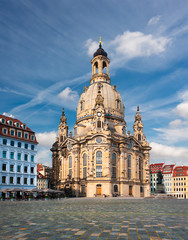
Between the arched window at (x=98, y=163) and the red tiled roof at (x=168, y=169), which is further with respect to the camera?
the red tiled roof at (x=168, y=169)

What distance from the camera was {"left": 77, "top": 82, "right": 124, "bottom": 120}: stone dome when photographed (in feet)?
339

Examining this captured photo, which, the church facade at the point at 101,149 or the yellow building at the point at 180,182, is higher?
the church facade at the point at 101,149

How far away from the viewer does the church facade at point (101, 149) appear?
85125 millimetres

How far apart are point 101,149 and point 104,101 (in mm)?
24744

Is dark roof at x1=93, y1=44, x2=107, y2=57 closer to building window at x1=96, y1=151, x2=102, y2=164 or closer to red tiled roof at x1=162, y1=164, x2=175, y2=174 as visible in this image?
building window at x1=96, y1=151, x2=102, y2=164

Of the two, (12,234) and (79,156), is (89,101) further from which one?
(12,234)

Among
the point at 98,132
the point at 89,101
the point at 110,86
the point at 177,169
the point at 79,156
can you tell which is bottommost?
the point at 177,169

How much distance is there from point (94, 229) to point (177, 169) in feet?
479

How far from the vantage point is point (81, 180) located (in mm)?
89500

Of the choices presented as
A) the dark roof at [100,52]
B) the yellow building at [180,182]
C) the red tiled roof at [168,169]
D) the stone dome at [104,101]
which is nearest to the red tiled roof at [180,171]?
the yellow building at [180,182]

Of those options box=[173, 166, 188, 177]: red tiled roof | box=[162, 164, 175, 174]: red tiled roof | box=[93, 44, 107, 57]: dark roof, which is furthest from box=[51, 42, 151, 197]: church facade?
box=[162, 164, 175, 174]: red tiled roof

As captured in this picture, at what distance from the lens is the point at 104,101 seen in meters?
104

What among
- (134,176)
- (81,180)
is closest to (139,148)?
(134,176)

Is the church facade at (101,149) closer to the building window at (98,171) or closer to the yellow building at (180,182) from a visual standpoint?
the building window at (98,171)
